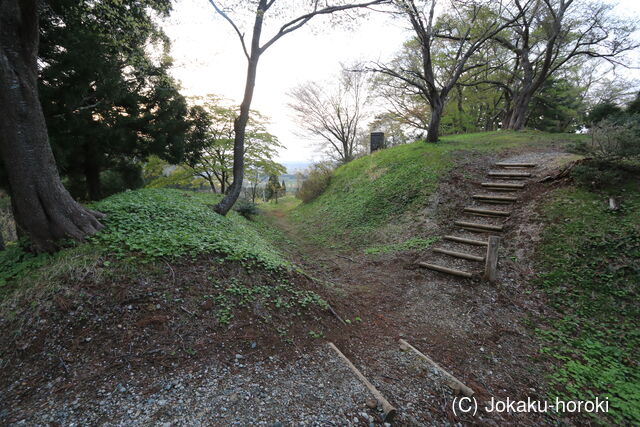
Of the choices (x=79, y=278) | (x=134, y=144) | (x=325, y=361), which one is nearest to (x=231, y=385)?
(x=325, y=361)

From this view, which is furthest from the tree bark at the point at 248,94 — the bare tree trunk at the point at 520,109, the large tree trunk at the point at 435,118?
the bare tree trunk at the point at 520,109

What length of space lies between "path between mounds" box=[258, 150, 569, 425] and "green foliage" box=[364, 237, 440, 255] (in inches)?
9.4

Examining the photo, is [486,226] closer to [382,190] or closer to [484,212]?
[484,212]

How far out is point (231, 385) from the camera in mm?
2246

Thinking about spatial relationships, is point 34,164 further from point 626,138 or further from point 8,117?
point 626,138

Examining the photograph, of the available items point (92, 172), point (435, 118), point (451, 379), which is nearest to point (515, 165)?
point (435, 118)

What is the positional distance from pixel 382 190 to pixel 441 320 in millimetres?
5955

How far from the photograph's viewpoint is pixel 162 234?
400cm

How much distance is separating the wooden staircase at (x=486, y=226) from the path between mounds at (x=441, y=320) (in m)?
0.19

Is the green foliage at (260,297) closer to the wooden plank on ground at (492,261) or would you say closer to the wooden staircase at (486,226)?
the wooden staircase at (486,226)

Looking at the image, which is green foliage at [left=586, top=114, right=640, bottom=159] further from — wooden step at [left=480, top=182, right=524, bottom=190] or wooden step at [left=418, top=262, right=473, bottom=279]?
wooden step at [left=418, top=262, right=473, bottom=279]

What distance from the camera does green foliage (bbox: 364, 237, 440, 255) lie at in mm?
5934

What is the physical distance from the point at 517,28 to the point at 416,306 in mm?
17287

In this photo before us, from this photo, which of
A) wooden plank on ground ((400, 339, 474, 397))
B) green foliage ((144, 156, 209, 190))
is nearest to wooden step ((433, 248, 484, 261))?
wooden plank on ground ((400, 339, 474, 397))
